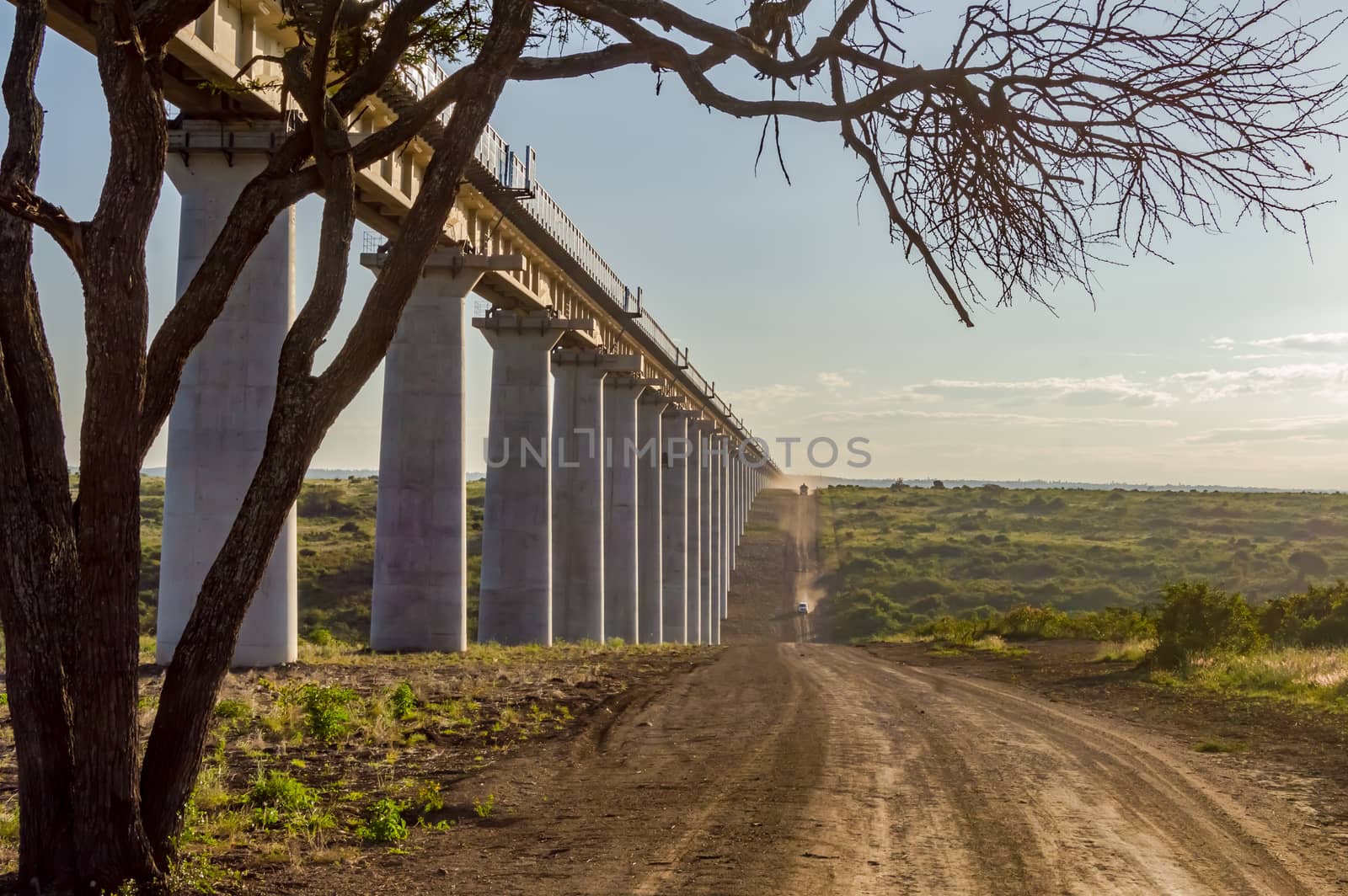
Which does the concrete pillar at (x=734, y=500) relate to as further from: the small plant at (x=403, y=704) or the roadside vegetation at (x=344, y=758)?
the small plant at (x=403, y=704)

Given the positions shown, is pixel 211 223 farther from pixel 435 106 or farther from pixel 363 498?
pixel 363 498

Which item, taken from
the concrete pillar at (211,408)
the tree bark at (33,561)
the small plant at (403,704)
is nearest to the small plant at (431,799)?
the tree bark at (33,561)

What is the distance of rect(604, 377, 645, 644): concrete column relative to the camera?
4994 cm

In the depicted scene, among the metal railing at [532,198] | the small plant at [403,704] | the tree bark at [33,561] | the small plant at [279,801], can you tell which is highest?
the metal railing at [532,198]

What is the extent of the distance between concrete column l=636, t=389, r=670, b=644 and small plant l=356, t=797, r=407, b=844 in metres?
47.3

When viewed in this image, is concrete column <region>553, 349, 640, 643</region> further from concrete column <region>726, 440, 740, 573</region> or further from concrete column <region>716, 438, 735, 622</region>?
concrete column <region>726, 440, 740, 573</region>

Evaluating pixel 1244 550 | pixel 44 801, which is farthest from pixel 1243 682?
pixel 1244 550

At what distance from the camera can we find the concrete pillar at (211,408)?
18688 mm

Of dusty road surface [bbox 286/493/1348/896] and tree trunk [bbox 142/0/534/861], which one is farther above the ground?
tree trunk [bbox 142/0/534/861]

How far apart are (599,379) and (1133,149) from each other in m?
40.5

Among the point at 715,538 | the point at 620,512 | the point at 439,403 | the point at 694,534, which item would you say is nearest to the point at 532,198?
the point at 439,403

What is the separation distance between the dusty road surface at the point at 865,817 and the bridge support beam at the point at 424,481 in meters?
14.0

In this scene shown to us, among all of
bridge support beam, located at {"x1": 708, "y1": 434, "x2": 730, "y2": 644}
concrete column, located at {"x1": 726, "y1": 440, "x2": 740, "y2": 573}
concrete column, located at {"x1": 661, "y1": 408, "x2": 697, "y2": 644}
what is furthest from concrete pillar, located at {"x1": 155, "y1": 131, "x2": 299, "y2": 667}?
concrete column, located at {"x1": 726, "y1": 440, "x2": 740, "y2": 573}

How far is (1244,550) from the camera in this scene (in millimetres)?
88812
